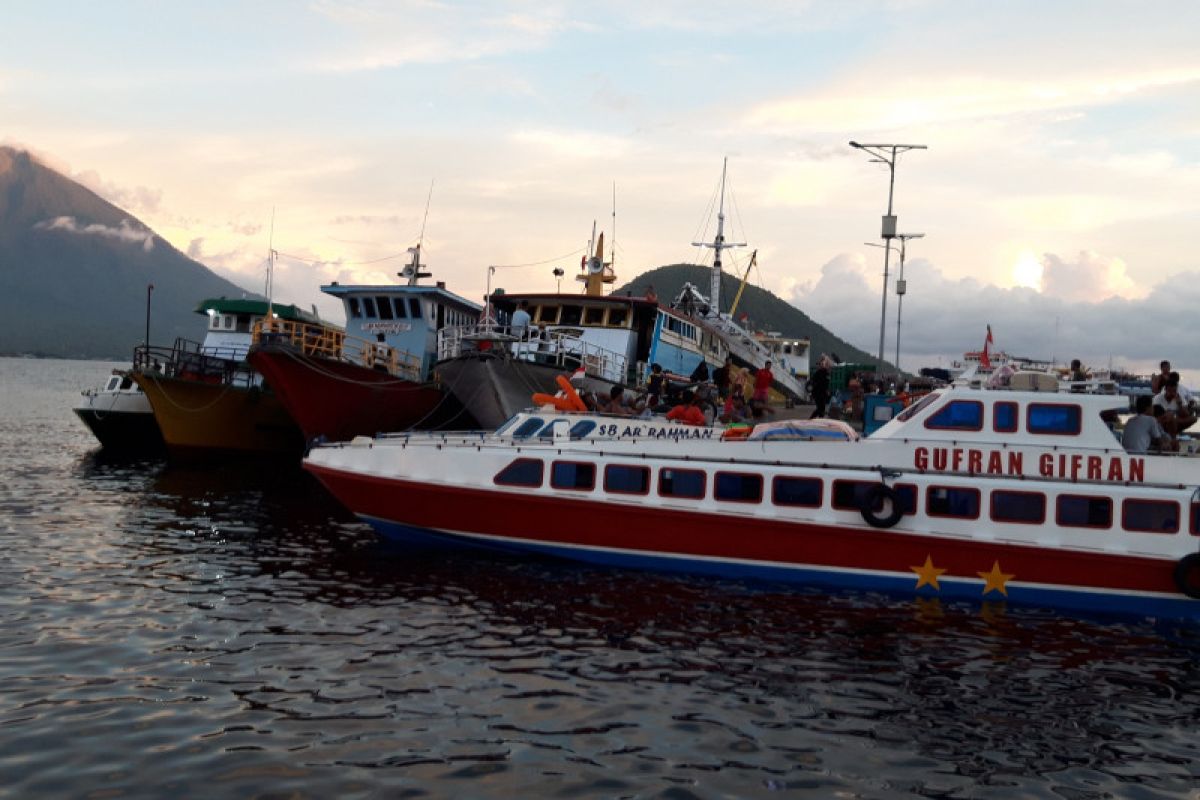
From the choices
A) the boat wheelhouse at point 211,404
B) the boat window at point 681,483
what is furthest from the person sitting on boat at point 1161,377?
the boat wheelhouse at point 211,404

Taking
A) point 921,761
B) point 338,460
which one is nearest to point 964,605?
point 921,761

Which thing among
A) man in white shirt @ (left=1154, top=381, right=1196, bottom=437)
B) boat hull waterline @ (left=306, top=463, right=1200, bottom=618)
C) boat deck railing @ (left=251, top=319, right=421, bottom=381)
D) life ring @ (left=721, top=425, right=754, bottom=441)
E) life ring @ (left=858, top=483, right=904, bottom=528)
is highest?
boat deck railing @ (left=251, top=319, right=421, bottom=381)

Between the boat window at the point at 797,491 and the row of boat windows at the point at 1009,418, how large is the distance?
267 centimetres

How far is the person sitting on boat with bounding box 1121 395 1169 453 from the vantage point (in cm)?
1731

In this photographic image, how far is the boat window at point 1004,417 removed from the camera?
1719 centimetres

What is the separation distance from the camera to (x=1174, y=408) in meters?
18.8

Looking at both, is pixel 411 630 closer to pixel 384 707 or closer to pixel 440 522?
pixel 384 707

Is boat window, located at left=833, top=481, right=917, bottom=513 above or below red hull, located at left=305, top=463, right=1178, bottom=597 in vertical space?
above

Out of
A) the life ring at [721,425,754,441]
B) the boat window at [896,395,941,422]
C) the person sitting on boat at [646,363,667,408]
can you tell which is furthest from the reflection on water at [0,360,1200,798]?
the person sitting on boat at [646,363,667,408]

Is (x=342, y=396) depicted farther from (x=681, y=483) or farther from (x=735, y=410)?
(x=681, y=483)

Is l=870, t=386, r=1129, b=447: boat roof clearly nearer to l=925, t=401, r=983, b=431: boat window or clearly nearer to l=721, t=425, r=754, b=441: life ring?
l=925, t=401, r=983, b=431: boat window

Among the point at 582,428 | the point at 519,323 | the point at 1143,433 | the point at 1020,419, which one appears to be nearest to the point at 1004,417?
the point at 1020,419

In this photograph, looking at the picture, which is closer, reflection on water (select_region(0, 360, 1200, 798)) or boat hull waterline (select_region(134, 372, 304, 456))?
reflection on water (select_region(0, 360, 1200, 798))

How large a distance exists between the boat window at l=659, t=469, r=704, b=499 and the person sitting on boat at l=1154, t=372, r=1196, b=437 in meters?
9.97
